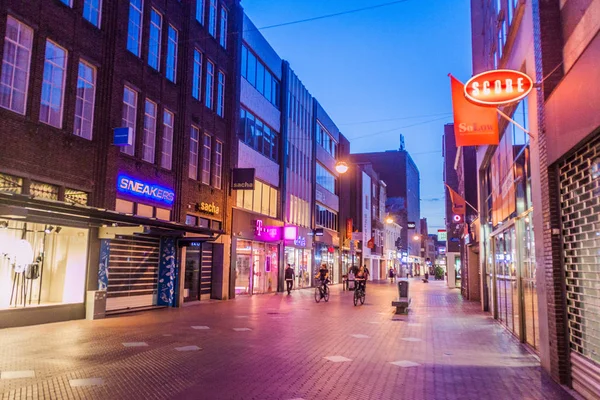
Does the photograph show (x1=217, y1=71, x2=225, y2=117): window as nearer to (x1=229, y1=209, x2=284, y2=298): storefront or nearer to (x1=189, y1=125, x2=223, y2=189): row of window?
(x1=189, y1=125, x2=223, y2=189): row of window

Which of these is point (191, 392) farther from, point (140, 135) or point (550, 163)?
point (140, 135)

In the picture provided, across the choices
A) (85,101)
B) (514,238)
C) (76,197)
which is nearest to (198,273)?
(76,197)

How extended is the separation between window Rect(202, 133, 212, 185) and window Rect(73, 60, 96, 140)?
296 inches

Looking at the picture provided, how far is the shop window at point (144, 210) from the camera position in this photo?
18217mm

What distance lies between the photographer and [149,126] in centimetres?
1947

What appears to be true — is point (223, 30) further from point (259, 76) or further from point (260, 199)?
point (260, 199)

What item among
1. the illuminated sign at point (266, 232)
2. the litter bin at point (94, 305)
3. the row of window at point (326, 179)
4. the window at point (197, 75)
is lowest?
the litter bin at point (94, 305)

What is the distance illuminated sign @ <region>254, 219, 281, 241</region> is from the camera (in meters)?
27.5

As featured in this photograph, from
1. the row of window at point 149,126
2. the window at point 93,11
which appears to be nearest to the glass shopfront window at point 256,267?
the row of window at point 149,126

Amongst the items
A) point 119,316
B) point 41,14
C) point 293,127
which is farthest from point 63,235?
point 293,127

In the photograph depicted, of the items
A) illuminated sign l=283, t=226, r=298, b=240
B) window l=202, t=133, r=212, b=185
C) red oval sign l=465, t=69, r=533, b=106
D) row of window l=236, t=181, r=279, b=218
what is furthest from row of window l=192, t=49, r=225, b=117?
red oval sign l=465, t=69, r=533, b=106

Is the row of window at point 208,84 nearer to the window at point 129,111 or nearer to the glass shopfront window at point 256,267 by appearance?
the window at point 129,111

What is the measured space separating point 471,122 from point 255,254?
18967 mm

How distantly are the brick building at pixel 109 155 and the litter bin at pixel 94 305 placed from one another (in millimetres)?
201
